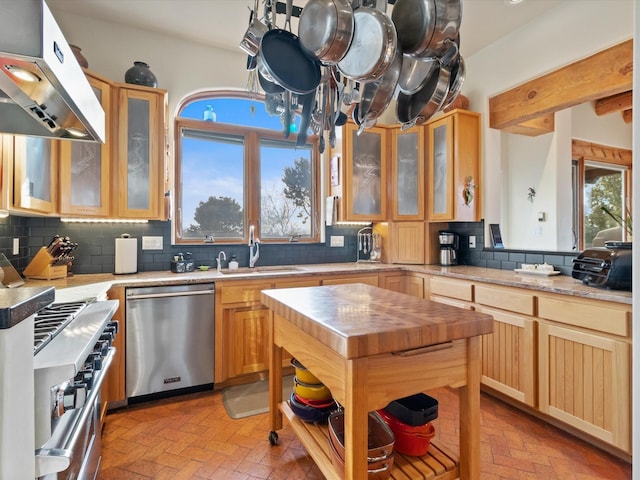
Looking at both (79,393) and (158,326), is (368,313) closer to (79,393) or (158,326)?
(79,393)

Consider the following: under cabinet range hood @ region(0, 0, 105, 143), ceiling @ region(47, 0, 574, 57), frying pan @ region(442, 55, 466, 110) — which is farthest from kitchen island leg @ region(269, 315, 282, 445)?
ceiling @ region(47, 0, 574, 57)

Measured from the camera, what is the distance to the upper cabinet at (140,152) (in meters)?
2.62

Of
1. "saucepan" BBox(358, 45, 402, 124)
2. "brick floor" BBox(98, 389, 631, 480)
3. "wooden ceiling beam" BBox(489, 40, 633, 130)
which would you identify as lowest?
"brick floor" BBox(98, 389, 631, 480)

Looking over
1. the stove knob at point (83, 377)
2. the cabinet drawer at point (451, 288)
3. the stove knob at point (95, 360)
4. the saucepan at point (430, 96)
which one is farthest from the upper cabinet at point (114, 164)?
the cabinet drawer at point (451, 288)

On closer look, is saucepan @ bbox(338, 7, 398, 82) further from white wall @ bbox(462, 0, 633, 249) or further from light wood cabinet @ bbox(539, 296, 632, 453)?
white wall @ bbox(462, 0, 633, 249)

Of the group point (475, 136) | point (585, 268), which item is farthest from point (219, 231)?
point (585, 268)

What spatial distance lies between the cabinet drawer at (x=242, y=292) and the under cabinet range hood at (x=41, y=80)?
4.89ft

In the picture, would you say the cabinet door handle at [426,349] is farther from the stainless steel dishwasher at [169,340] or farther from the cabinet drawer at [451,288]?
the stainless steel dishwasher at [169,340]

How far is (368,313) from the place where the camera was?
1321 mm

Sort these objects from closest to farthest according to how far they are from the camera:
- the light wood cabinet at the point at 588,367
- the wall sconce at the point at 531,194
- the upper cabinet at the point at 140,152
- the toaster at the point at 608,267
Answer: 1. the light wood cabinet at the point at 588,367
2. the toaster at the point at 608,267
3. the upper cabinet at the point at 140,152
4. the wall sconce at the point at 531,194

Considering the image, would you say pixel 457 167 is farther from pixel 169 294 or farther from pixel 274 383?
pixel 169 294

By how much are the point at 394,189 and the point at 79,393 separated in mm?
3323

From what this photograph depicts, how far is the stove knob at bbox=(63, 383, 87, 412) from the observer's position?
86 cm

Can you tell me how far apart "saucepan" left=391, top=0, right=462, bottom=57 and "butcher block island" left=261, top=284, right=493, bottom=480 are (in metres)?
1.12
